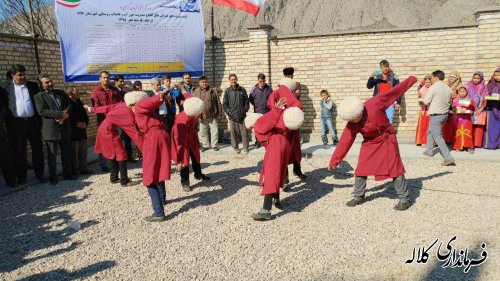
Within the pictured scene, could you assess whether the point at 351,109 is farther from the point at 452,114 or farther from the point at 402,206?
the point at 452,114

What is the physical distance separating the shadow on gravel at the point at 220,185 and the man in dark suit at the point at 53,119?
8.41 ft

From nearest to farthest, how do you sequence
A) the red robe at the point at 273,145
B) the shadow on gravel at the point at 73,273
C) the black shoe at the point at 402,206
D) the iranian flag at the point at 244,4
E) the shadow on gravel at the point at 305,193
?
the shadow on gravel at the point at 73,273, the red robe at the point at 273,145, the black shoe at the point at 402,206, the shadow on gravel at the point at 305,193, the iranian flag at the point at 244,4

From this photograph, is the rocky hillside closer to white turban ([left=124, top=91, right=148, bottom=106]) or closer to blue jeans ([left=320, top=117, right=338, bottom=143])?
blue jeans ([left=320, top=117, right=338, bottom=143])

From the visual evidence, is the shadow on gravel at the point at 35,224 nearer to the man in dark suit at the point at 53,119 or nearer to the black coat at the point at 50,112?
the man in dark suit at the point at 53,119

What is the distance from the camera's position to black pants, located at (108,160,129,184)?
22.1 ft

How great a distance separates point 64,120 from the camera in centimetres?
698

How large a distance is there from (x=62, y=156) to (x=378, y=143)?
219 inches

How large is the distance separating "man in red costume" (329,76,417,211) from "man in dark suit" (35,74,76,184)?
4855 millimetres

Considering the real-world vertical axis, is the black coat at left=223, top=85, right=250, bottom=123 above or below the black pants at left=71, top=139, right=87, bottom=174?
above

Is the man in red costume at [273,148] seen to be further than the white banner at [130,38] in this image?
No

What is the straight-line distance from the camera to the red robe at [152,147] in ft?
16.3

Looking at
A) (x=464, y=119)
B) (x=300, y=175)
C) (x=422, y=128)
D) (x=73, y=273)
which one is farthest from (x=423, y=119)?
(x=73, y=273)

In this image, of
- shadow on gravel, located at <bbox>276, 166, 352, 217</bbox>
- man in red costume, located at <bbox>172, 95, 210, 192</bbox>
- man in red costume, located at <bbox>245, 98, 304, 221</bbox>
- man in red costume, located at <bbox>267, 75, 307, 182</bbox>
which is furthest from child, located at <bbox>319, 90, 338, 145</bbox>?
man in red costume, located at <bbox>245, 98, 304, 221</bbox>

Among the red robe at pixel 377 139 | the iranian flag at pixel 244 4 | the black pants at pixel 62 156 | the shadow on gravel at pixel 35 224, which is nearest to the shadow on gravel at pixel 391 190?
the red robe at pixel 377 139
